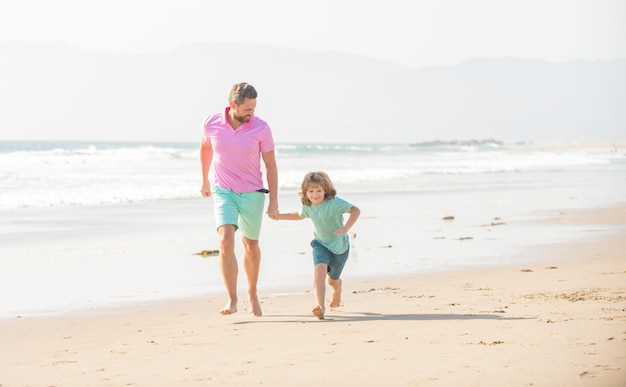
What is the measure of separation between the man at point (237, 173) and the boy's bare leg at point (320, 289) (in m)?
0.47

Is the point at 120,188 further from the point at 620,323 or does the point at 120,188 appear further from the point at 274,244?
the point at 620,323

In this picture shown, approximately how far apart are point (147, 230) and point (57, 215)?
10.7 ft

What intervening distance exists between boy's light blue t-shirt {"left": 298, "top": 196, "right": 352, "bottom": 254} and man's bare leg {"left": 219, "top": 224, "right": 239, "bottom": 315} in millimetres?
556

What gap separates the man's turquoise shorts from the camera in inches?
276

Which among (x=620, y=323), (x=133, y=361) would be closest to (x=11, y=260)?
(x=133, y=361)

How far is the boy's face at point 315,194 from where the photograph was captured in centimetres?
699

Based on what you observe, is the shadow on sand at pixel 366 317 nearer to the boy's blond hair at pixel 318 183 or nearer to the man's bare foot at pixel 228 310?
the man's bare foot at pixel 228 310

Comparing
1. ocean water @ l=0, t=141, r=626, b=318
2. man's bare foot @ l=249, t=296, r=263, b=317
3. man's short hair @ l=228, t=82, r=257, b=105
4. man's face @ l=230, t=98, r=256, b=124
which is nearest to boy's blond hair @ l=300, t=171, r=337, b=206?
man's face @ l=230, t=98, r=256, b=124

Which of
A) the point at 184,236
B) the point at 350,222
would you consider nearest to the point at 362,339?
the point at 350,222

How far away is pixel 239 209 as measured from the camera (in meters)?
7.09

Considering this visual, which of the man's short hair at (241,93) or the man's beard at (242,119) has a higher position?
the man's short hair at (241,93)

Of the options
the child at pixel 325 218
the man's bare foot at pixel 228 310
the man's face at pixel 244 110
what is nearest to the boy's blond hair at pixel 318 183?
the child at pixel 325 218

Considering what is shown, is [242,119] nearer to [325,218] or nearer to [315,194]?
[315,194]

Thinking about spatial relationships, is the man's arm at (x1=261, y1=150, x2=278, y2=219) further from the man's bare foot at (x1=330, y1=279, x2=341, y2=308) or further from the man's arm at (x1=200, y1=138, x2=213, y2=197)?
the man's bare foot at (x1=330, y1=279, x2=341, y2=308)
